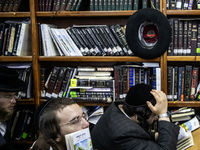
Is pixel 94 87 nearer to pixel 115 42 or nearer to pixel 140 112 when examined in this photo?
pixel 115 42

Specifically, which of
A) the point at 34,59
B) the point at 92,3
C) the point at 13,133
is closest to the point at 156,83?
the point at 92,3

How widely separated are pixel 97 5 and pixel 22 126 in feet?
4.31

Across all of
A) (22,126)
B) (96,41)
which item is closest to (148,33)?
(96,41)

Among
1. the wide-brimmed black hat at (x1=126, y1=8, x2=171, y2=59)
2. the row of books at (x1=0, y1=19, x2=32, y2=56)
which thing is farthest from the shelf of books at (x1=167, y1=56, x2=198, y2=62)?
the row of books at (x1=0, y1=19, x2=32, y2=56)

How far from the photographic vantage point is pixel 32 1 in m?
1.93

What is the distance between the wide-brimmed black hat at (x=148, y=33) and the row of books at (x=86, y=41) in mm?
118

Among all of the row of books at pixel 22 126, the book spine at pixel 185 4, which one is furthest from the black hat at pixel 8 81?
the book spine at pixel 185 4

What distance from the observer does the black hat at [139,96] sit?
1.52 m

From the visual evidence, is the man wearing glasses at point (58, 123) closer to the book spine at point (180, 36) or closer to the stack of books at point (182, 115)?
the stack of books at point (182, 115)

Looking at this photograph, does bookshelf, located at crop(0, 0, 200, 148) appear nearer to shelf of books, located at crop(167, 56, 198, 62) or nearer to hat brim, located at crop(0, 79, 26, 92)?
shelf of books, located at crop(167, 56, 198, 62)

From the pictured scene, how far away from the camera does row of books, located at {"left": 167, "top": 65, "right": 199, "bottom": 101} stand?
6.25 ft

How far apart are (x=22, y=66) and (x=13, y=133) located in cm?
65

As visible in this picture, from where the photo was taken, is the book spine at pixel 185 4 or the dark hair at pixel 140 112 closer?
the dark hair at pixel 140 112

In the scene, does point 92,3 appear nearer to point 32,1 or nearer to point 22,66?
point 32,1
